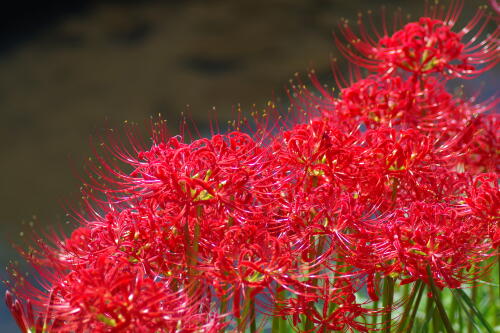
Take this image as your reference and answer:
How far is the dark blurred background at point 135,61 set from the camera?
4684 mm

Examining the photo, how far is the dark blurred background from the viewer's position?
4.68 m

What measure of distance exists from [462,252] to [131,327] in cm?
55

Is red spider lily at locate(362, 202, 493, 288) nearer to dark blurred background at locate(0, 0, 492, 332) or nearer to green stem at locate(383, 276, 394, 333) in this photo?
green stem at locate(383, 276, 394, 333)

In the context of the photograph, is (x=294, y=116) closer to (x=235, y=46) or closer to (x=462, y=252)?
(x=462, y=252)

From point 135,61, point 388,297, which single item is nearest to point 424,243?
point 388,297

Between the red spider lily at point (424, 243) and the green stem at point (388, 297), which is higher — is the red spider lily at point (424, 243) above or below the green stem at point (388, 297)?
above

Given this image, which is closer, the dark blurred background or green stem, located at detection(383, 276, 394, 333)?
green stem, located at detection(383, 276, 394, 333)

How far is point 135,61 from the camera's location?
5211 mm

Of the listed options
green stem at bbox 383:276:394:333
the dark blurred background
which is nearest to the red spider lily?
green stem at bbox 383:276:394:333

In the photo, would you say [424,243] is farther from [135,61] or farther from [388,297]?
[135,61]

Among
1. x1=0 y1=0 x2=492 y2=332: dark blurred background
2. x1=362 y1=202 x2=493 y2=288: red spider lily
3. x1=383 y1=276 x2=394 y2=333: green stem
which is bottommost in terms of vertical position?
x1=383 y1=276 x2=394 y2=333: green stem

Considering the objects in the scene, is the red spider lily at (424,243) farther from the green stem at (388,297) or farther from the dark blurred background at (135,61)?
the dark blurred background at (135,61)

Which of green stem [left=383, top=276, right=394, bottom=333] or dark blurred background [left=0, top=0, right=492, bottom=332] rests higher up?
dark blurred background [left=0, top=0, right=492, bottom=332]

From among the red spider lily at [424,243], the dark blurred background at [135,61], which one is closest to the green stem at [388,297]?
the red spider lily at [424,243]
